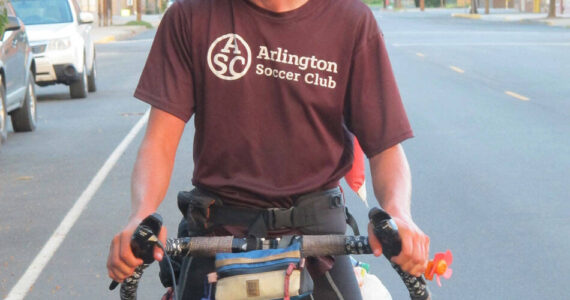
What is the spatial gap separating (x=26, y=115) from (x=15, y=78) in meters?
0.73

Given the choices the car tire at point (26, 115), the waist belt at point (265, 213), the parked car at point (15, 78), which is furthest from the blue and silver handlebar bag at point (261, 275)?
the car tire at point (26, 115)

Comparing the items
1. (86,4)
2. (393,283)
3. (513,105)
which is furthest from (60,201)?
(86,4)

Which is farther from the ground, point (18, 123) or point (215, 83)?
point (215, 83)

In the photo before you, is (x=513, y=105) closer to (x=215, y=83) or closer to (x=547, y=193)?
(x=547, y=193)

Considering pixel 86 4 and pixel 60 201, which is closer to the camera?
pixel 60 201

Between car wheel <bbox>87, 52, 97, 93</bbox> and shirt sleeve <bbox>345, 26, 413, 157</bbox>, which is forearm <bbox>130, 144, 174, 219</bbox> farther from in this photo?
car wheel <bbox>87, 52, 97, 93</bbox>

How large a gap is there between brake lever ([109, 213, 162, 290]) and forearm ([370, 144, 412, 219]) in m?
0.64

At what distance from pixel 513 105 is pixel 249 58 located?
1487 centimetres

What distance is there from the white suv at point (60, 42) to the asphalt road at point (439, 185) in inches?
16.8

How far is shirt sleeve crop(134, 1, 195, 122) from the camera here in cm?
336

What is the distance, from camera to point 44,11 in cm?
2062

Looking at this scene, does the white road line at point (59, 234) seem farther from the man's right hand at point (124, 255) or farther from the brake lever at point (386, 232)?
the brake lever at point (386, 232)

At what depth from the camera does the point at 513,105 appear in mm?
17797

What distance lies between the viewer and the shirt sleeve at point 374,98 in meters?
3.34
